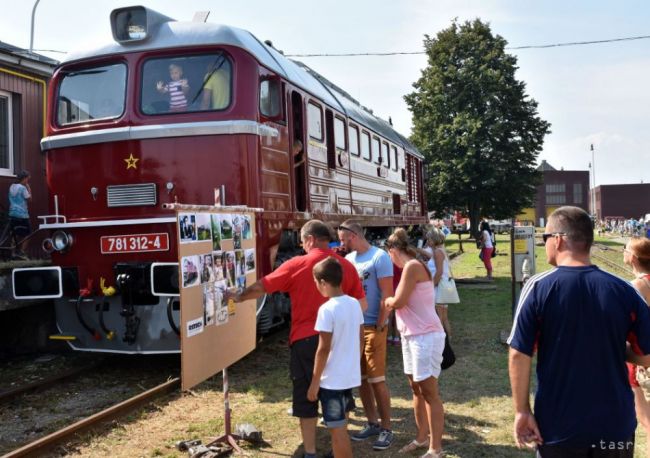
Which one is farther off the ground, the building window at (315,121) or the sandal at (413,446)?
the building window at (315,121)

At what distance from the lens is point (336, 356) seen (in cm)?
420

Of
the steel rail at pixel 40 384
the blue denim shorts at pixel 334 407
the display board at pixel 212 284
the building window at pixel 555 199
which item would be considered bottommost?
the steel rail at pixel 40 384

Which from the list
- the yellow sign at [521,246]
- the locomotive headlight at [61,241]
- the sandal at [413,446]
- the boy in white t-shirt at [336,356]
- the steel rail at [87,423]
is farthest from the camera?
the yellow sign at [521,246]

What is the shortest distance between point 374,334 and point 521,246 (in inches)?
209

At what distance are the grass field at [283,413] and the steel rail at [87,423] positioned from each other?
12 centimetres

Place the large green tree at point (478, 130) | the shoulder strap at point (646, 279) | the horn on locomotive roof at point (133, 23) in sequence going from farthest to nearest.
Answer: the large green tree at point (478, 130)
the horn on locomotive roof at point (133, 23)
the shoulder strap at point (646, 279)

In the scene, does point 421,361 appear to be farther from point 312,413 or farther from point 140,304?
point 140,304

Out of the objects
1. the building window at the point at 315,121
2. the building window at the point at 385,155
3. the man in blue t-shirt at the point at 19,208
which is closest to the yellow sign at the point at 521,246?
the building window at the point at 315,121

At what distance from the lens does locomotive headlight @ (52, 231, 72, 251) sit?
7098mm

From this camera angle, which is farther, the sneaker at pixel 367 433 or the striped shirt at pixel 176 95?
the striped shirt at pixel 176 95

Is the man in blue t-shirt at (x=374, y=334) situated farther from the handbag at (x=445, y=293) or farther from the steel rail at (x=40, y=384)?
the steel rail at (x=40, y=384)

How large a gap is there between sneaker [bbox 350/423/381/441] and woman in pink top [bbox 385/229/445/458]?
1.30 ft

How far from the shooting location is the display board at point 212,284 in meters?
4.54

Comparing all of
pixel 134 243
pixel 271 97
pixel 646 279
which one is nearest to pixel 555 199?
pixel 271 97
